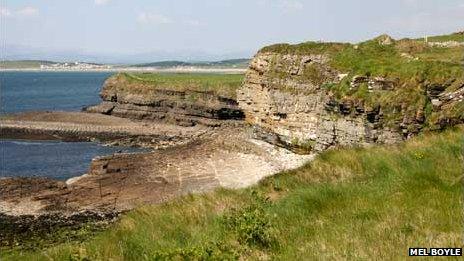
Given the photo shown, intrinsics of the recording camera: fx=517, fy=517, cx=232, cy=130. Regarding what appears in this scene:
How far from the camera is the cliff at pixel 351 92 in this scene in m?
32.8

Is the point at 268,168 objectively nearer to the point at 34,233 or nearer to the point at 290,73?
the point at 290,73

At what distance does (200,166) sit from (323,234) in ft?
116

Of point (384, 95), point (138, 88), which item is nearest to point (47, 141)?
point (138, 88)

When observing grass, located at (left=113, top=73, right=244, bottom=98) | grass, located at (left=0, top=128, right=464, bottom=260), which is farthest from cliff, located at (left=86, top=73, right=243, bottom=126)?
grass, located at (left=0, top=128, right=464, bottom=260)

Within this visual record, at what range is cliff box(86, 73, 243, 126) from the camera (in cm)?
7719

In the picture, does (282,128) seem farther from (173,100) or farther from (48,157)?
(173,100)

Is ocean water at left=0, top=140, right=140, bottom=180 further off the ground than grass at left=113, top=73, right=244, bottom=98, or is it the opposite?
grass at left=113, top=73, right=244, bottom=98

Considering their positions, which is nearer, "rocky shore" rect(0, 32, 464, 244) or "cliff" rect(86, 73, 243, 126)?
"rocky shore" rect(0, 32, 464, 244)

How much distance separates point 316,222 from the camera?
26.7ft

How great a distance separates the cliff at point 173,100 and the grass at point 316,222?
208ft

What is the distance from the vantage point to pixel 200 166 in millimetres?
42469

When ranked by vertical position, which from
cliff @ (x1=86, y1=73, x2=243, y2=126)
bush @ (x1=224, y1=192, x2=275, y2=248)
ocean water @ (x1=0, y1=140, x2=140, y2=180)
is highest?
bush @ (x1=224, y1=192, x2=275, y2=248)

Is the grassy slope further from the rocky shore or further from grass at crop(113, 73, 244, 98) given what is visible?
grass at crop(113, 73, 244, 98)

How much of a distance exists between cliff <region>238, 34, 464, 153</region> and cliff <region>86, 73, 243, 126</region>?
860 inches
